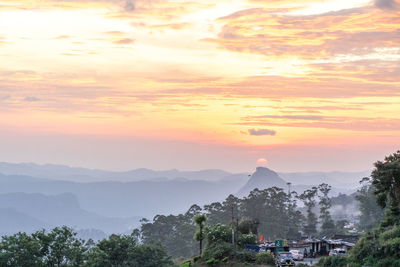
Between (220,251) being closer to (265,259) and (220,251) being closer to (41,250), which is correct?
(265,259)

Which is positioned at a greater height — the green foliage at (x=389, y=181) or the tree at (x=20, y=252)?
the green foliage at (x=389, y=181)

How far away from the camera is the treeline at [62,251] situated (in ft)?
188

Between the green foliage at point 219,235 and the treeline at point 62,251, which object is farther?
the green foliage at point 219,235

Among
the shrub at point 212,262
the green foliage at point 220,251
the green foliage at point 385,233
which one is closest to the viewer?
the green foliage at point 385,233

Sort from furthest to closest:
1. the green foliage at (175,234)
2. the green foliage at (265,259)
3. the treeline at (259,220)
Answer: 1. the treeline at (259,220)
2. the green foliage at (175,234)
3. the green foliage at (265,259)

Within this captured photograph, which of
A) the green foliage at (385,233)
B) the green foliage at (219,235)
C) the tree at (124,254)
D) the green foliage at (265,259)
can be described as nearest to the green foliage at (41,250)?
the tree at (124,254)

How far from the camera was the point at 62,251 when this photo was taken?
59500mm

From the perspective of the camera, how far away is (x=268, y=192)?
150m

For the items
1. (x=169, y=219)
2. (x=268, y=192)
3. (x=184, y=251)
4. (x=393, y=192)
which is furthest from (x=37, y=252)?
(x=268, y=192)

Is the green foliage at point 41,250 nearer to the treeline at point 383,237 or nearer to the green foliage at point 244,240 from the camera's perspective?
the green foliage at point 244,240

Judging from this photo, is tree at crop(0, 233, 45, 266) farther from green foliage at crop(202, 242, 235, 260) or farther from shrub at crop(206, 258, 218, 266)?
green foliage at crop(202, 242, 235, 260)

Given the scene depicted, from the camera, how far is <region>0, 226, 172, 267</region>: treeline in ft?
188

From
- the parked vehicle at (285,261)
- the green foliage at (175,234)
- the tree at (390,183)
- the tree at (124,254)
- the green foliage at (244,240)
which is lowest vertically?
the green foliage at (175,234)

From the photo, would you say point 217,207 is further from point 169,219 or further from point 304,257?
point 304,257
